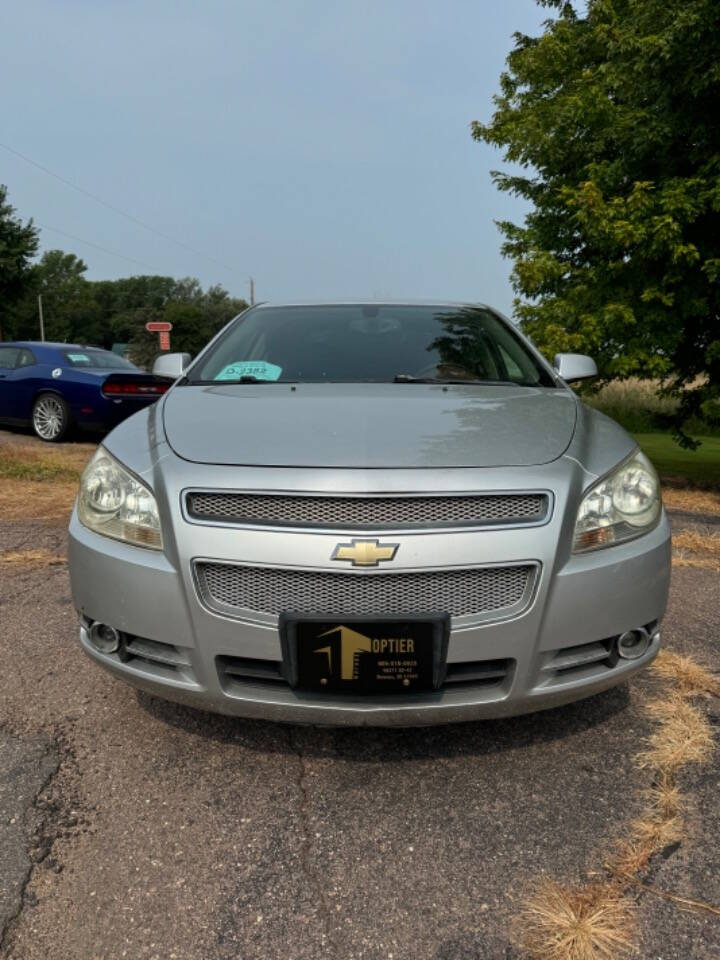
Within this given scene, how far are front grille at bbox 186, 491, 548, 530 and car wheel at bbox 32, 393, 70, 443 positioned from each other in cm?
799

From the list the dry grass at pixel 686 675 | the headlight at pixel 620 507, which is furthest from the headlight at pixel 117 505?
the dry grass at pixel 686 675

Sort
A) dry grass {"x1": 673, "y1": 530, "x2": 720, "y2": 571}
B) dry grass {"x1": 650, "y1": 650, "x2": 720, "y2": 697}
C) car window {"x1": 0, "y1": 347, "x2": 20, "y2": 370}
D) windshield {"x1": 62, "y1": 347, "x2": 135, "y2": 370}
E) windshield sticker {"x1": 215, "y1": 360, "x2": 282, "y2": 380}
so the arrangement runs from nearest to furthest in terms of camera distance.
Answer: dry grass {"x1": 650, "y1": 650, "x2": 720, "y2": 697}, windshield sticker {"x1": 215, "y1": 360, "x2": 282, "y2": 380}, dry grass {"x1": 673, "y1": 530, "x2": 720, "y2": 571}, windshield {"x1": 62, "y1": 347, "x2": 135, "y2": 370}, car window {"x1": 0, "y1": 347, "x2": 20, "y2": 370}

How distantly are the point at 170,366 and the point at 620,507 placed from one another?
2.11m

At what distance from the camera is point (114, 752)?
2197mm

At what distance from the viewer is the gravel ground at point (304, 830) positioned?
151 centimetres

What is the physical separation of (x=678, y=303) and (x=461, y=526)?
6.51 m

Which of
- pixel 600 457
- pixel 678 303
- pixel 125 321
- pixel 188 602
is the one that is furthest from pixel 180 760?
pixel 125 321

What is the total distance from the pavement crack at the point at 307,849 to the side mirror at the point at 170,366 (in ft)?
5.56

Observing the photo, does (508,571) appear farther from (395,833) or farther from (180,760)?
(180,760)

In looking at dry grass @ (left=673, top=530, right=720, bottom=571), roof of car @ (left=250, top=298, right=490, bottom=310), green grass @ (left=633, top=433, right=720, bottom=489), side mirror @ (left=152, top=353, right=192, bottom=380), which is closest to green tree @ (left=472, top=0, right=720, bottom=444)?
green grass @ (left=633, top=433, right=720, bottom=489)

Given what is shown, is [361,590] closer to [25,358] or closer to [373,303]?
[373,303]

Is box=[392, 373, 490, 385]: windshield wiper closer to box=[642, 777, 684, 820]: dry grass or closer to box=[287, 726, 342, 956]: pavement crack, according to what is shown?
box=[287, 726, 342, 956]: pavement crack

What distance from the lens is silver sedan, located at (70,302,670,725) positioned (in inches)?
70.7

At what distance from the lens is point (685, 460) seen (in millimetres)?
13500
